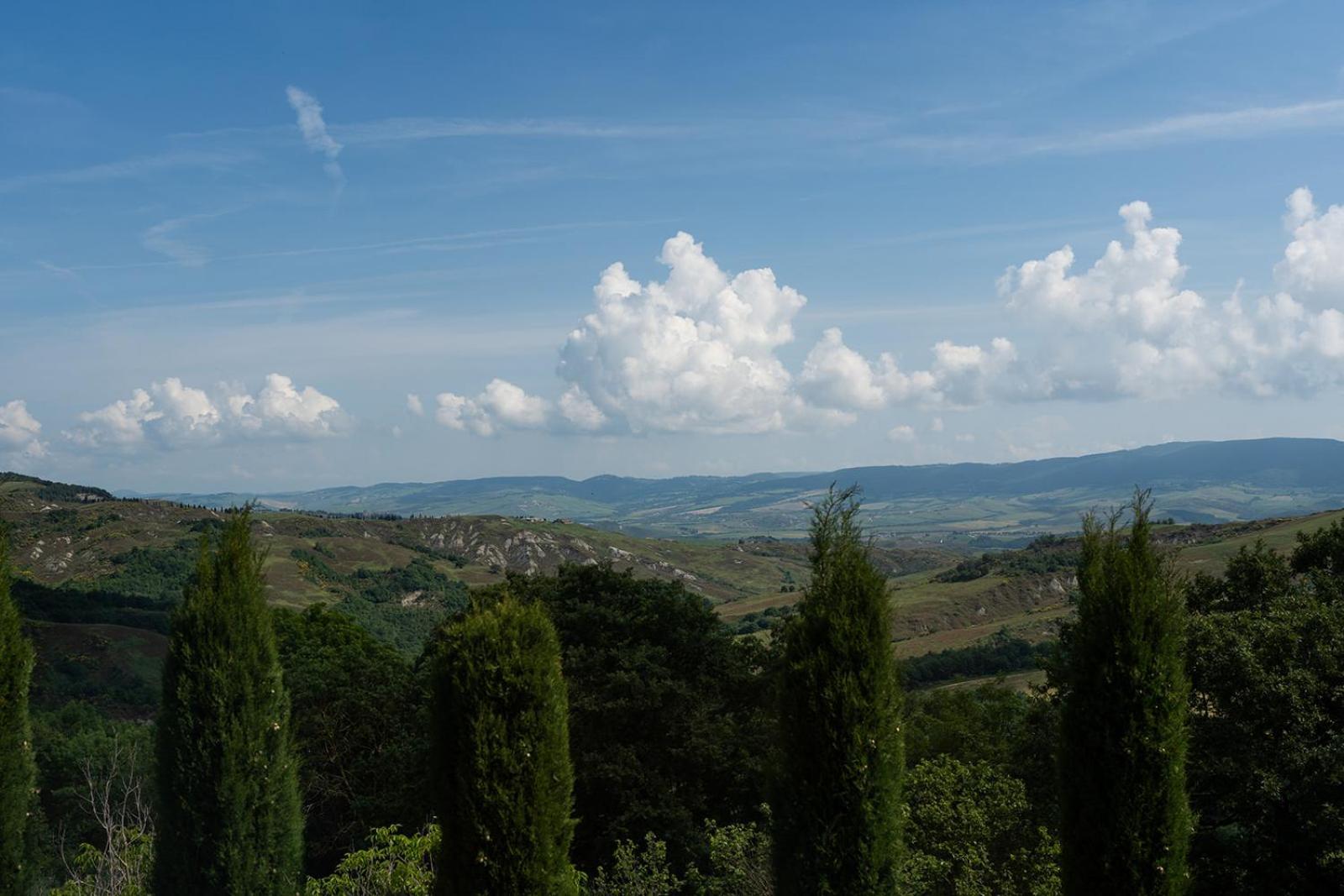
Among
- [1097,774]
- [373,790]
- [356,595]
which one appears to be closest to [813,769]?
[1097,774]

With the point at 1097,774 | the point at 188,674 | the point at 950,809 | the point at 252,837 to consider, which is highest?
the point at 188,674

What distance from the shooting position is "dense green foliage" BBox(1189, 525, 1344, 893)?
53.3 ft

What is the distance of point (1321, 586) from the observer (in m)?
22.3

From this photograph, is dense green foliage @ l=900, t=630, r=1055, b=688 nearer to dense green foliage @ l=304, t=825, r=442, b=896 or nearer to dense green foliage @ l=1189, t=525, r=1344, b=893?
dense green foliage @ l=1189, t=525, r=1344, b=893

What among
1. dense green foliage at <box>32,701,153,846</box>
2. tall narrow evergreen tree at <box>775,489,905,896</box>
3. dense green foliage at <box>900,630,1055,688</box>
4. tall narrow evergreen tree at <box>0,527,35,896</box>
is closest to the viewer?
tall narrow evergreen tree at <box>775,489,905,896</box>

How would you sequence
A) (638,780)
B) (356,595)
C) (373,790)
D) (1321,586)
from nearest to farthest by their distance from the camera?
(1321,586)
(638,780)
(373,790)
(356,595)

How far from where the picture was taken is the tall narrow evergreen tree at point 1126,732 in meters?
11.9

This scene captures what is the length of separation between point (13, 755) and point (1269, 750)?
20580 millimetres

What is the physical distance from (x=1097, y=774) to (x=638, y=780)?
19042 millimetres

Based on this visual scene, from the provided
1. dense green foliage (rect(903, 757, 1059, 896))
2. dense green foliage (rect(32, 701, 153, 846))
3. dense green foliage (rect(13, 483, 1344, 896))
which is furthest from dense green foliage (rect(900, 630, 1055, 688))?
dense green foliage (rect(903, 757, 1059, 896))

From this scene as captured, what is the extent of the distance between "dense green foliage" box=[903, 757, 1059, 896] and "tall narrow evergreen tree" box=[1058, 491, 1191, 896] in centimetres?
400

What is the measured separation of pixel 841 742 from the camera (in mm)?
12516

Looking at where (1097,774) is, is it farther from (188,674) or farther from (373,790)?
(373,790)

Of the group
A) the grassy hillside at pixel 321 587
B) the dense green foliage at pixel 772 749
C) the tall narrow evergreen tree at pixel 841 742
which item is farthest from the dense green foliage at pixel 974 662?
the tall narrow evergreen tree at pixel 841 742
